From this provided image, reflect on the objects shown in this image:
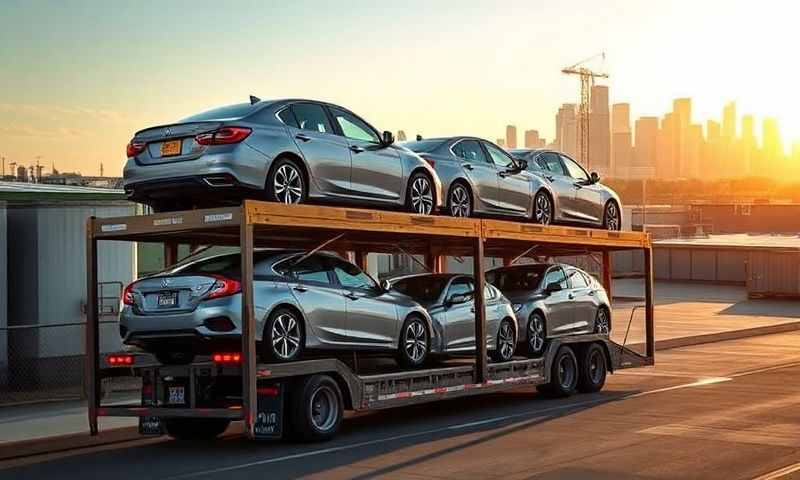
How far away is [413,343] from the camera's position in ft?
48.5

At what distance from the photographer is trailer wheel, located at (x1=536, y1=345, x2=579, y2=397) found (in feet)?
58.4

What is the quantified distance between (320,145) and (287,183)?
71 centimetres

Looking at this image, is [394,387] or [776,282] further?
[776,282]

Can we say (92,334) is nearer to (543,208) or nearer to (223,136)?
(223,136)

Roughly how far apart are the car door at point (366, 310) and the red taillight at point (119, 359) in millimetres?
2453

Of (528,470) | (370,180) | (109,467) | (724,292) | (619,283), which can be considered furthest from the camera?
(619,283)

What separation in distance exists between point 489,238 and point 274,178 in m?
4.79

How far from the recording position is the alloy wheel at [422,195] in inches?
588

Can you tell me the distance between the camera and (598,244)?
1923cm

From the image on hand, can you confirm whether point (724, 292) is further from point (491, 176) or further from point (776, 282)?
point (491, 176)

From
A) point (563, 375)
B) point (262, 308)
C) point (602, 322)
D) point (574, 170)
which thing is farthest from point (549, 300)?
point (262, 308)

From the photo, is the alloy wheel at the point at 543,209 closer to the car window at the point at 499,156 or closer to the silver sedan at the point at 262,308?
the car window at the point at 499,156

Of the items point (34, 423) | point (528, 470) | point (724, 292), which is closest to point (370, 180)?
point (528, 470)

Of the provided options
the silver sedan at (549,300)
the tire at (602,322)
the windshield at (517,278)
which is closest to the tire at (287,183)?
the silver sedan at (549,300)
